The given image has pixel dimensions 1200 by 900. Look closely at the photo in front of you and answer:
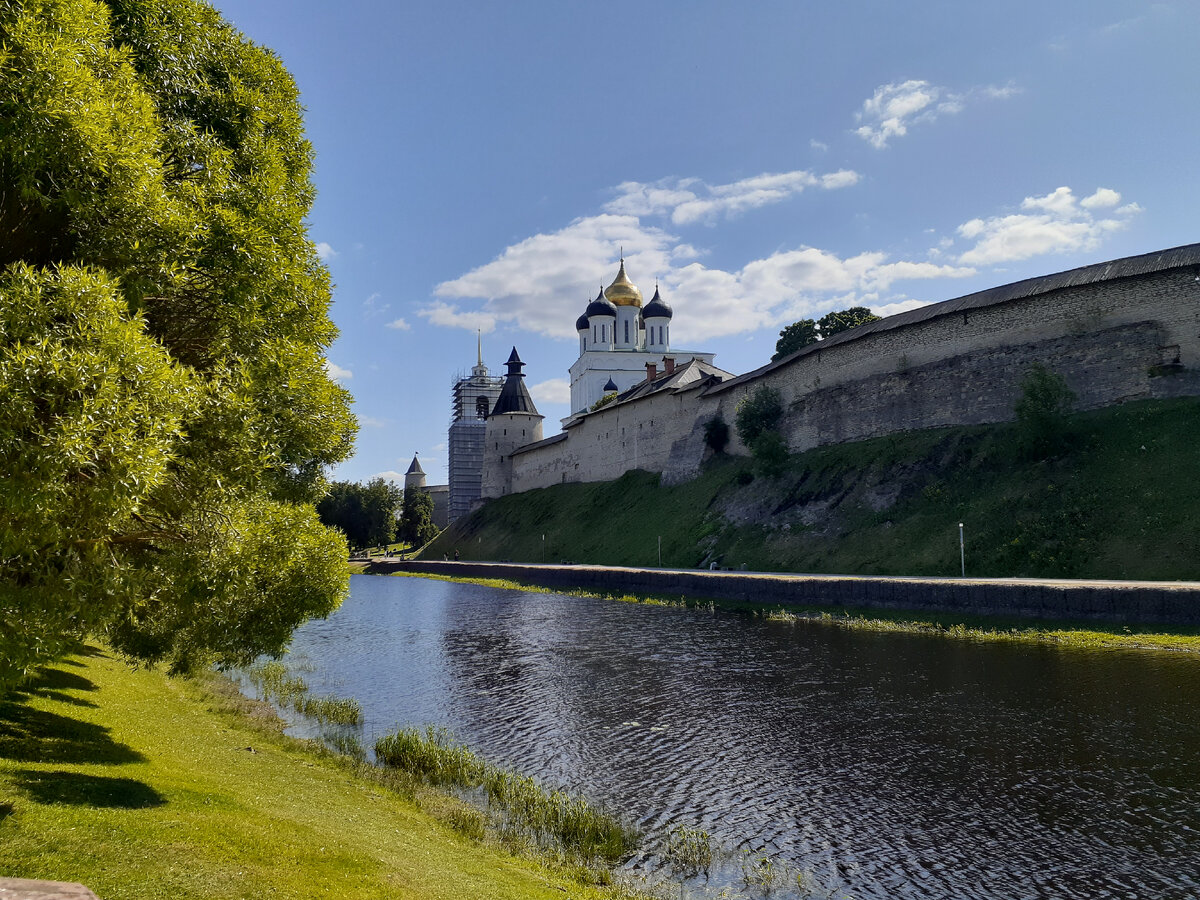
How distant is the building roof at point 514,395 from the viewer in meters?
80.1

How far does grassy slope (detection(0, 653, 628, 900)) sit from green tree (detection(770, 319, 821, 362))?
55155 millimetres

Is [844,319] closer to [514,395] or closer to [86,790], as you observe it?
[514,395]

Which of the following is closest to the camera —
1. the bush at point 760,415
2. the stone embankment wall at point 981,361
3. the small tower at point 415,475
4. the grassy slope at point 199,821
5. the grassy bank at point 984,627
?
the grassy slope at point 199,821

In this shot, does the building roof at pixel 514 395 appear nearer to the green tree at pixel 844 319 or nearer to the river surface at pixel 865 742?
the green tree at pixel 844 319

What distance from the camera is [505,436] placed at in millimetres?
78625

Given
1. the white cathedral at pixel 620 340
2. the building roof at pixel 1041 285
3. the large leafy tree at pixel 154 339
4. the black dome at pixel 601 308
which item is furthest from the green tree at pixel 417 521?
the large leafy tree at pixel 154 339

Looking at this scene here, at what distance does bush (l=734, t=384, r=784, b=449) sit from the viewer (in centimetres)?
4222

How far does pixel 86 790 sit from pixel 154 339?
12.6 ft

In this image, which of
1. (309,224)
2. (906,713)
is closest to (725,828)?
(906,713)

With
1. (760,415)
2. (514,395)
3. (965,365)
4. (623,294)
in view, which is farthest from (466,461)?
(965,365)

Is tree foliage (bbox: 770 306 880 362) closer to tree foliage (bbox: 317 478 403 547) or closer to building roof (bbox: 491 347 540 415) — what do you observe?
building roof (bbox: 491 347 540 415)

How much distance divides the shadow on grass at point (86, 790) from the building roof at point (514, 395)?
72797 millimetres

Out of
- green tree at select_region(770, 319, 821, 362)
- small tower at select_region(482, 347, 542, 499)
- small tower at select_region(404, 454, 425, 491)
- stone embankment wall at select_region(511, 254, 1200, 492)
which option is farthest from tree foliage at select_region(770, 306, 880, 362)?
small tower at select_region(404, 454, 425, 491)

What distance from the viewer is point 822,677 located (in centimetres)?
1534
